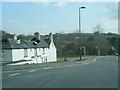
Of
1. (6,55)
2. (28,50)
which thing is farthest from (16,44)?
(6,55)

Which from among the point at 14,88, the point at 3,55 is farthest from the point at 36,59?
the point at 14,88

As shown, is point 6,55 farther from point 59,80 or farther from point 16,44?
point 59,80

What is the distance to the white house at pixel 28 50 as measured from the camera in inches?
1523

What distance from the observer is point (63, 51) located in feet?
245

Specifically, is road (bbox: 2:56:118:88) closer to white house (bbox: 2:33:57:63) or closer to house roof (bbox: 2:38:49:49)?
white house (bbox: 2:33:57:63)

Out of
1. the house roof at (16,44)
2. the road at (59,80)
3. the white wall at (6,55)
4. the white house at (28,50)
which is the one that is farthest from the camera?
the house roof at (16,44)

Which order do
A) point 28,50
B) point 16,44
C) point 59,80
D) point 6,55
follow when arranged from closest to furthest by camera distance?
point 59,80 < point 6,55 < point 16,44 < point 28,50

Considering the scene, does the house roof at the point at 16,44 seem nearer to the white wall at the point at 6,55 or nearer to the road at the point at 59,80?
the white wall at the point at 6,55

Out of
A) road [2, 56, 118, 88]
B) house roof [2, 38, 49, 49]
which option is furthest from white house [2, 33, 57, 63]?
road [2, 56, 118, 88]

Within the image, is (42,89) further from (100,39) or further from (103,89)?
(100,39)

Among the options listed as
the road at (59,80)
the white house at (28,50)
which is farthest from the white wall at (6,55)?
the road at (59,80)

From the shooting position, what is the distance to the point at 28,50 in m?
44.1

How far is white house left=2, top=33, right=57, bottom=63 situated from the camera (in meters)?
38.7

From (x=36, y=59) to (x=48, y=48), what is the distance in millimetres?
8290
